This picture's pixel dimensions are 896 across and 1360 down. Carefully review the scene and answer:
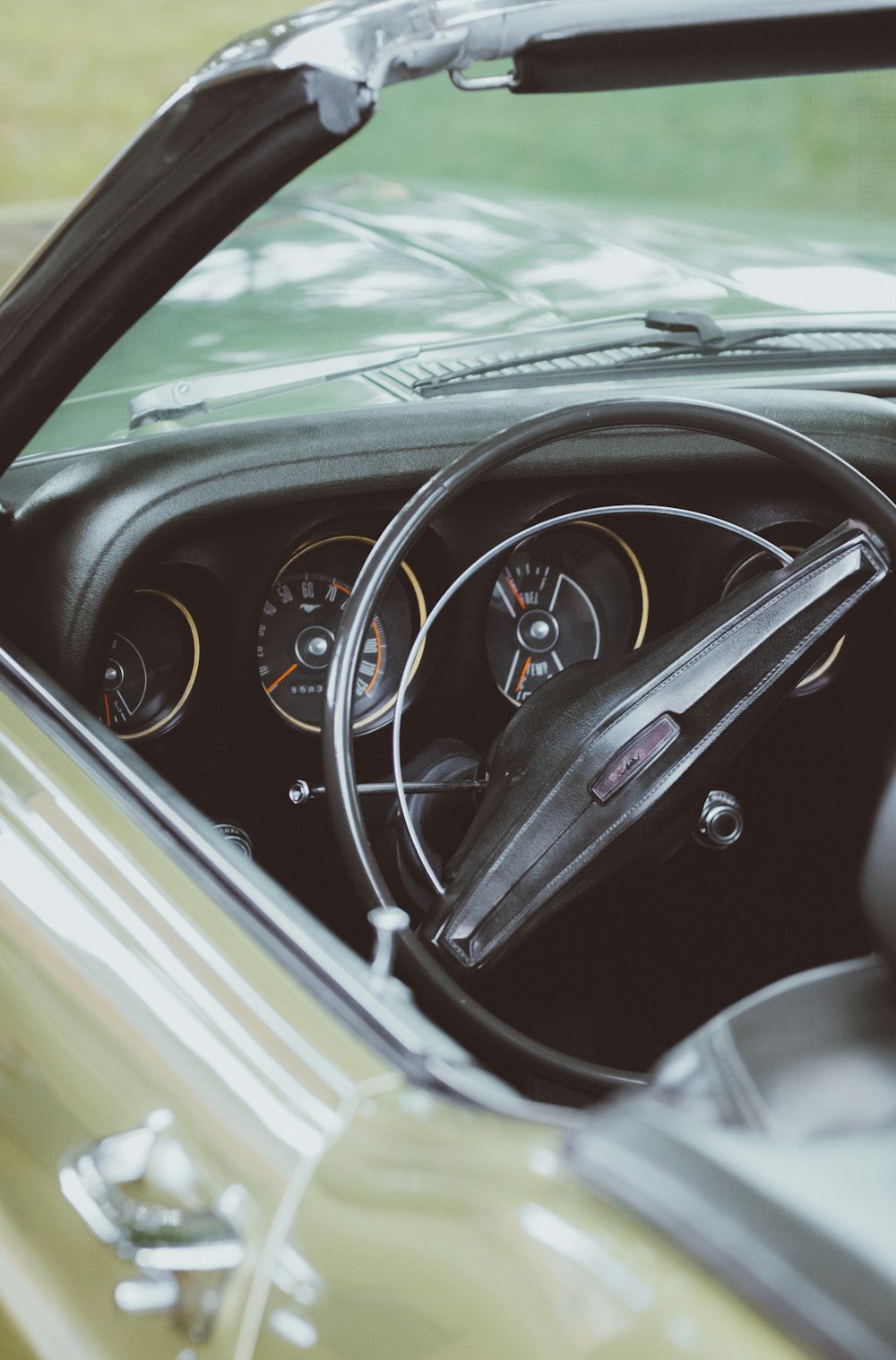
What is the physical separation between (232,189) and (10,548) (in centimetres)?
74

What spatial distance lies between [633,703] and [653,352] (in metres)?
0.85

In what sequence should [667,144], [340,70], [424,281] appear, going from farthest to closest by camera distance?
[667,144], [424,281], [340,70]

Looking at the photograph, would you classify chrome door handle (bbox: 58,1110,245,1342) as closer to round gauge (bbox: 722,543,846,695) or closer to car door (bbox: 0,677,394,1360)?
car door (bbox: 0,677,394,1360)

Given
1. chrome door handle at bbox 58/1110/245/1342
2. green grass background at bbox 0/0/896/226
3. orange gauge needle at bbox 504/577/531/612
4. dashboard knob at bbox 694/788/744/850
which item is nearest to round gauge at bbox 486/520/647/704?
orange gauge needle at bbox 504/577/531/612

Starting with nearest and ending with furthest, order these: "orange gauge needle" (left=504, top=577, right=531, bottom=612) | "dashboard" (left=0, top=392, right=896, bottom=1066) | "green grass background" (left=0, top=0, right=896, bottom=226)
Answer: "dashboard" (left=0, top=392, right=896, bottom=1066) < "orange gauge needle" (left=504, top=577, right=531, bottom=612) < "green grass background" (left=0, top=0, right=896, bottom=226)

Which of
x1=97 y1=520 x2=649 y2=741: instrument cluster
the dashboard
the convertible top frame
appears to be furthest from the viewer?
x1=97 y1=520 x2=649 y2=741: instrument cluster

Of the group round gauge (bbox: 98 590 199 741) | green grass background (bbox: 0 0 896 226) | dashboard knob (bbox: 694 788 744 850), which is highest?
green grass background (bbox: 0 0 896 226)

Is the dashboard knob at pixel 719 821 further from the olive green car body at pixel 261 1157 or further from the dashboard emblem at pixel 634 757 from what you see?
the olive green car body at pixel 261 1157

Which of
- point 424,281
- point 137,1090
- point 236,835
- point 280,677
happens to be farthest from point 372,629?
point 137,1090

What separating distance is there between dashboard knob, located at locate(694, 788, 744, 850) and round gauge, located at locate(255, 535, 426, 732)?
0.51m

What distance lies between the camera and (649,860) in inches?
74.2

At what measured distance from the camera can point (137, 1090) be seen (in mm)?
1119

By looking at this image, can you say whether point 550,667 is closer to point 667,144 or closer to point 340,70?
point 340,70

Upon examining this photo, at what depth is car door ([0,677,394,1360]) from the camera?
992mm
